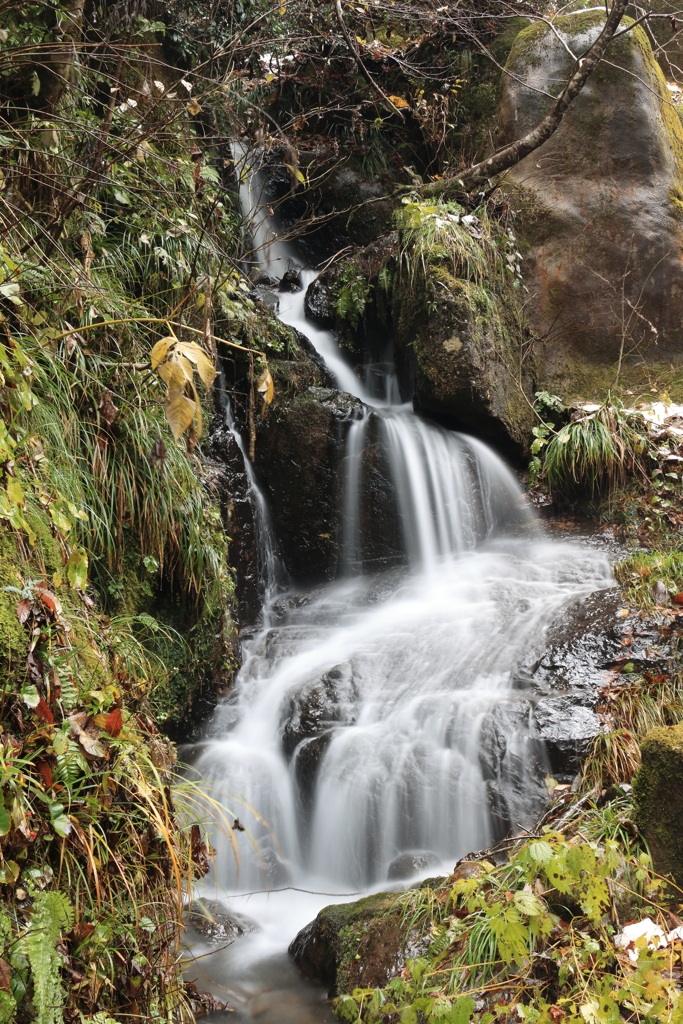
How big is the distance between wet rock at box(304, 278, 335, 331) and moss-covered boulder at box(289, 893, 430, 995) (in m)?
6.50

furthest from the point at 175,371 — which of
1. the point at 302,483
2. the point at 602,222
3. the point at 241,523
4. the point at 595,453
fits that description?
the point at 602,222

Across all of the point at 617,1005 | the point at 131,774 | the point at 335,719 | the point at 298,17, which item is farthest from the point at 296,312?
the point at 617,1005

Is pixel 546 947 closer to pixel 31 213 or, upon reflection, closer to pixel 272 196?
pixel 31 213

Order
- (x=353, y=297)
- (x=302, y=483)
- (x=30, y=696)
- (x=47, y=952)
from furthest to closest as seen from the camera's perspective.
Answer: (x=353, y=297)
(x=302, y=483)
(x=30, y=696)
(x=47, y=952)

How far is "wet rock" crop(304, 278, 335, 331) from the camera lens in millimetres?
8242

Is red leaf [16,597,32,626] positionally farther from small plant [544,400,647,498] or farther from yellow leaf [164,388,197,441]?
small plant [544,400,647,498]

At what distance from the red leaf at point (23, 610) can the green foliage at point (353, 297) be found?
631 centimetres

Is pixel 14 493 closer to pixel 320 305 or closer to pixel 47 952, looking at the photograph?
pixel 47 952

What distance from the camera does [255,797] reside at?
12.7 ft

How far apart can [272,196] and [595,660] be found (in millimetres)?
8253

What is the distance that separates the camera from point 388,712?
4164mm

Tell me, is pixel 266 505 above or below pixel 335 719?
above

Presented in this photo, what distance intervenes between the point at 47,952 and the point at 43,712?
646mm

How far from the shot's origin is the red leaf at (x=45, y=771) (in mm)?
1973
